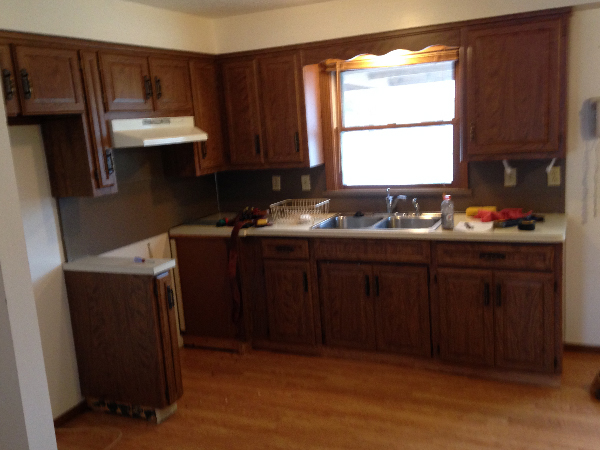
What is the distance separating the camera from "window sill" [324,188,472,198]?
3.62m

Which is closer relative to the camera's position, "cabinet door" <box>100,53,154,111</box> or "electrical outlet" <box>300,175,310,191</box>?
"cabinet door" <box>100,53,154,111</box>

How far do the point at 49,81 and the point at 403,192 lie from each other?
233cm

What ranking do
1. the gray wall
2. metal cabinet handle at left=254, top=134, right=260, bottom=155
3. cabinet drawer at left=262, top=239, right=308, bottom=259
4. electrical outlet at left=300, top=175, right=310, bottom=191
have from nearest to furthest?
the gray wall
cabinet drawer at left=262, top=239, right=308, bottom=259
metal cabinet handle at left=254, top=134, right=260, bottom=155
electrical outlet at left=300, top=175, right=310, bottom=191

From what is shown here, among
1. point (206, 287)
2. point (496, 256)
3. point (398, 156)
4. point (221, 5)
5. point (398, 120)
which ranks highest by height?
point (221, 5)

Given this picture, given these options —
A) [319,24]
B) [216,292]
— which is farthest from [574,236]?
→ [216,292]

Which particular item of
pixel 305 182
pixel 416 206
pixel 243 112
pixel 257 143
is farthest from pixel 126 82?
pixel 416 206

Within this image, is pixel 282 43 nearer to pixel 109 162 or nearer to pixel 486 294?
pixel 109 162

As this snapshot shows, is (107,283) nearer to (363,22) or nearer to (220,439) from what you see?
(220,439)

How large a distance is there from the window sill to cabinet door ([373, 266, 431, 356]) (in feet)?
2.31

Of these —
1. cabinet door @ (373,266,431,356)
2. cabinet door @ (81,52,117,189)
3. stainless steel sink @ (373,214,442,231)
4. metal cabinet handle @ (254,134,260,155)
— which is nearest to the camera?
cabinet door @ (81,52,117,189)

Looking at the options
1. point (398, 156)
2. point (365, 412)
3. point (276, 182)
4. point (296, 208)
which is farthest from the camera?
point (276, 182)

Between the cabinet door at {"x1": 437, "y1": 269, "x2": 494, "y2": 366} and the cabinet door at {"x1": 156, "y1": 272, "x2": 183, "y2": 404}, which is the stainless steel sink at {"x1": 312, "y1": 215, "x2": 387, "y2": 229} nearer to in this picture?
the cabinet door at {"x1": 437, "y1": 269, "x2": 494, "y2": 366}

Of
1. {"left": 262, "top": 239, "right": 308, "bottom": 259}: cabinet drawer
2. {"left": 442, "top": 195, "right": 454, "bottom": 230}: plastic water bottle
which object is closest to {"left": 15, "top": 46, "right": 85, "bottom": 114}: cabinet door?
{"left": 262, "top": 239, "right": 308, "bottom": 259}: cabinet drawer

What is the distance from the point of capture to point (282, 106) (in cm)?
373
